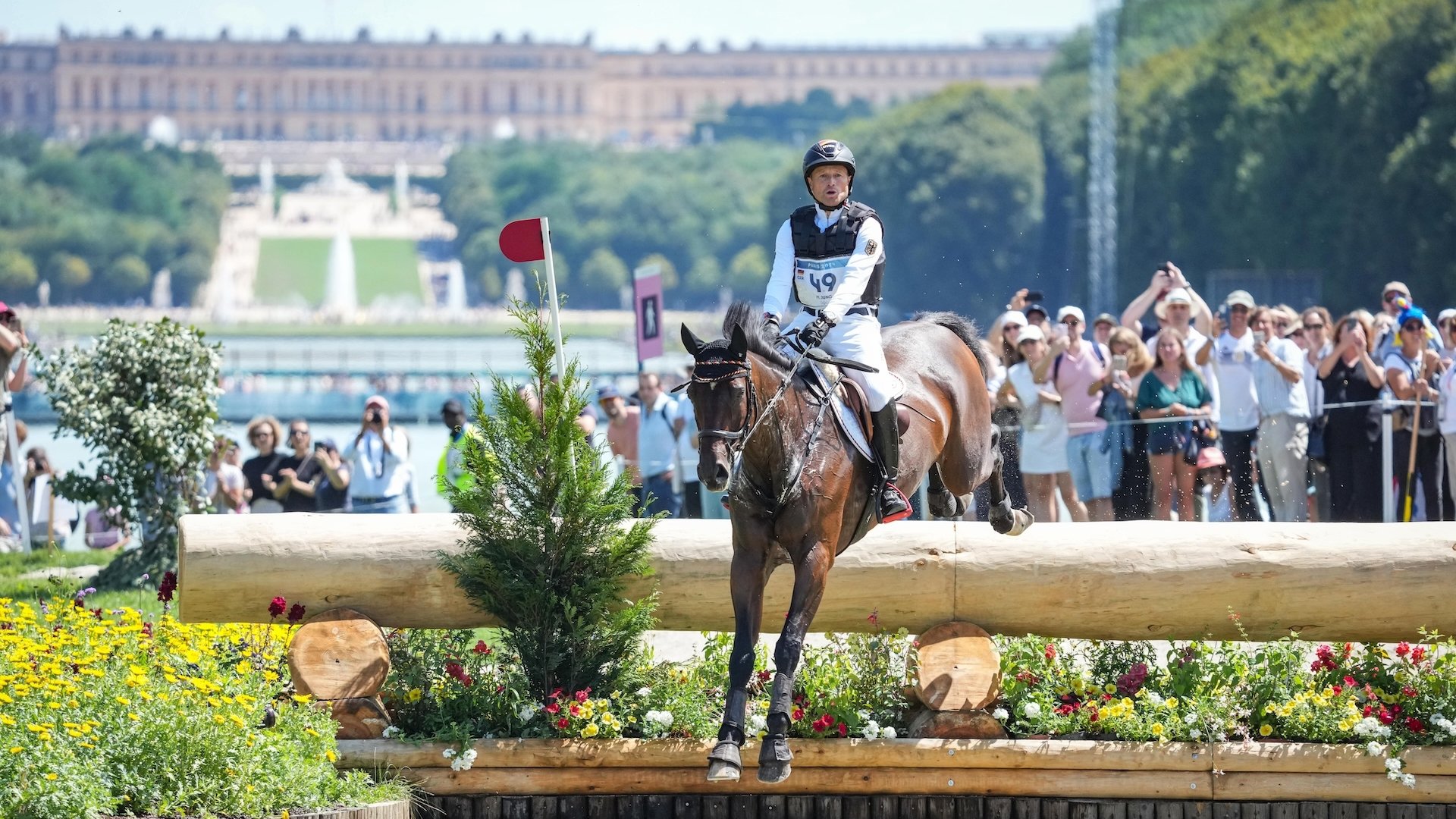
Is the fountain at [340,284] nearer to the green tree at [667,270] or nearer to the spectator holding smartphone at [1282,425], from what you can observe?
the green tree at [667,270]

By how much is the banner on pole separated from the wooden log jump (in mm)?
8111

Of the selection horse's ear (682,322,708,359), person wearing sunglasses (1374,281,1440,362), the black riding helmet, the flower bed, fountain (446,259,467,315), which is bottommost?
the flower bed

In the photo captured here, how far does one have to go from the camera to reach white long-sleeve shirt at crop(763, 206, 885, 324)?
880 centimetres

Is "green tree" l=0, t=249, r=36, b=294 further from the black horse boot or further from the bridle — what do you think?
the bridle

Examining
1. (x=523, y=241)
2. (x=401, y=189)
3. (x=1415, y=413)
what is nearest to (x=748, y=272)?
(x=401, y=189)

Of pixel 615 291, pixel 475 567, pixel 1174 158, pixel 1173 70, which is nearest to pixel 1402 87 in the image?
pixel 1174 158

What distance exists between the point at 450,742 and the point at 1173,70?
71924 millimetres

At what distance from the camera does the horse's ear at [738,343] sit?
7934mm

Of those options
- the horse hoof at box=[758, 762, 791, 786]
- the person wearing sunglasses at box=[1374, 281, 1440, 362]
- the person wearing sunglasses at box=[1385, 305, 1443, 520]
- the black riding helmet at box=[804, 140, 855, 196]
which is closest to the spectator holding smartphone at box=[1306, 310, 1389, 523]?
the person wearing sunglasses at box=[1385, 305, 1443, 520]

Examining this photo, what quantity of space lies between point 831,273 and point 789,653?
1777 mm

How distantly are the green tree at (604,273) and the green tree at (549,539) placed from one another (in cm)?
13315

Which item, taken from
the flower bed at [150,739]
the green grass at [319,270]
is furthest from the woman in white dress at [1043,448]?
the green grass at [319,270]

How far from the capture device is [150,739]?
775cm

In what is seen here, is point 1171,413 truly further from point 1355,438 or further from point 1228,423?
point 1355,438
